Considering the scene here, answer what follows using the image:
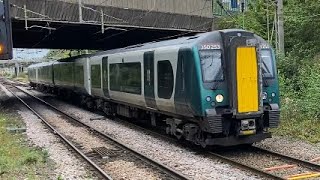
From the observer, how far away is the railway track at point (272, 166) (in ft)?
28.0

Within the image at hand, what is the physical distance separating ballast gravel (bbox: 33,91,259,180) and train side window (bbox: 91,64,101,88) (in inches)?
169

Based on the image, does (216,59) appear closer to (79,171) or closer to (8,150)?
(79,171)

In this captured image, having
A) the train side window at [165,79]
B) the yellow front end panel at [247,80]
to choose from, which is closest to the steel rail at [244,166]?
the yellow front end panel at [247,80]

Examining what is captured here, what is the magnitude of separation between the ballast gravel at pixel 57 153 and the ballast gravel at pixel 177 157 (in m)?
1.75

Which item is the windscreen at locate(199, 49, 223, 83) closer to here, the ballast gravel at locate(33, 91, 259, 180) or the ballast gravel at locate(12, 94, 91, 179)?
the ballast gravel at locate(33, 91, 259, 180)

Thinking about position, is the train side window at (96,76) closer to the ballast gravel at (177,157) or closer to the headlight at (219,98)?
the ballast gravel at (177,157)

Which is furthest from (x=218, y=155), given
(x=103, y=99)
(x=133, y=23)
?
(x=133, y=23)

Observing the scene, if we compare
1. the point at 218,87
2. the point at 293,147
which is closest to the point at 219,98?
the point at 218,87

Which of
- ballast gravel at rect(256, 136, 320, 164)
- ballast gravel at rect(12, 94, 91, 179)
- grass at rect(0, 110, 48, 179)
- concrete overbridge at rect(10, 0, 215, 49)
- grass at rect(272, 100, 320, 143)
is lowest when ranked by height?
ballast gravel at rect(12, 94, 91, 179)

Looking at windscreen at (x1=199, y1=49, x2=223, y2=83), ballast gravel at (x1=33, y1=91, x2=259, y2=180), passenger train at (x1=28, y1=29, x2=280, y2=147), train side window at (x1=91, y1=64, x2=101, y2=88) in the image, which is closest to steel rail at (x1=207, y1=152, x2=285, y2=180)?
ballast gravel at (x1=33, y1=91, x2=259, y2=180)

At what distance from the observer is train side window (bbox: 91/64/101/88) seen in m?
20.0

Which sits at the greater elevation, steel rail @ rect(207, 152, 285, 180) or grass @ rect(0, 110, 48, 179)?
steel rail @ rect(207, 152, 285, 180)

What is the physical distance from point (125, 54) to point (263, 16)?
12163 mm

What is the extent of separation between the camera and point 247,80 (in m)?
10.5
